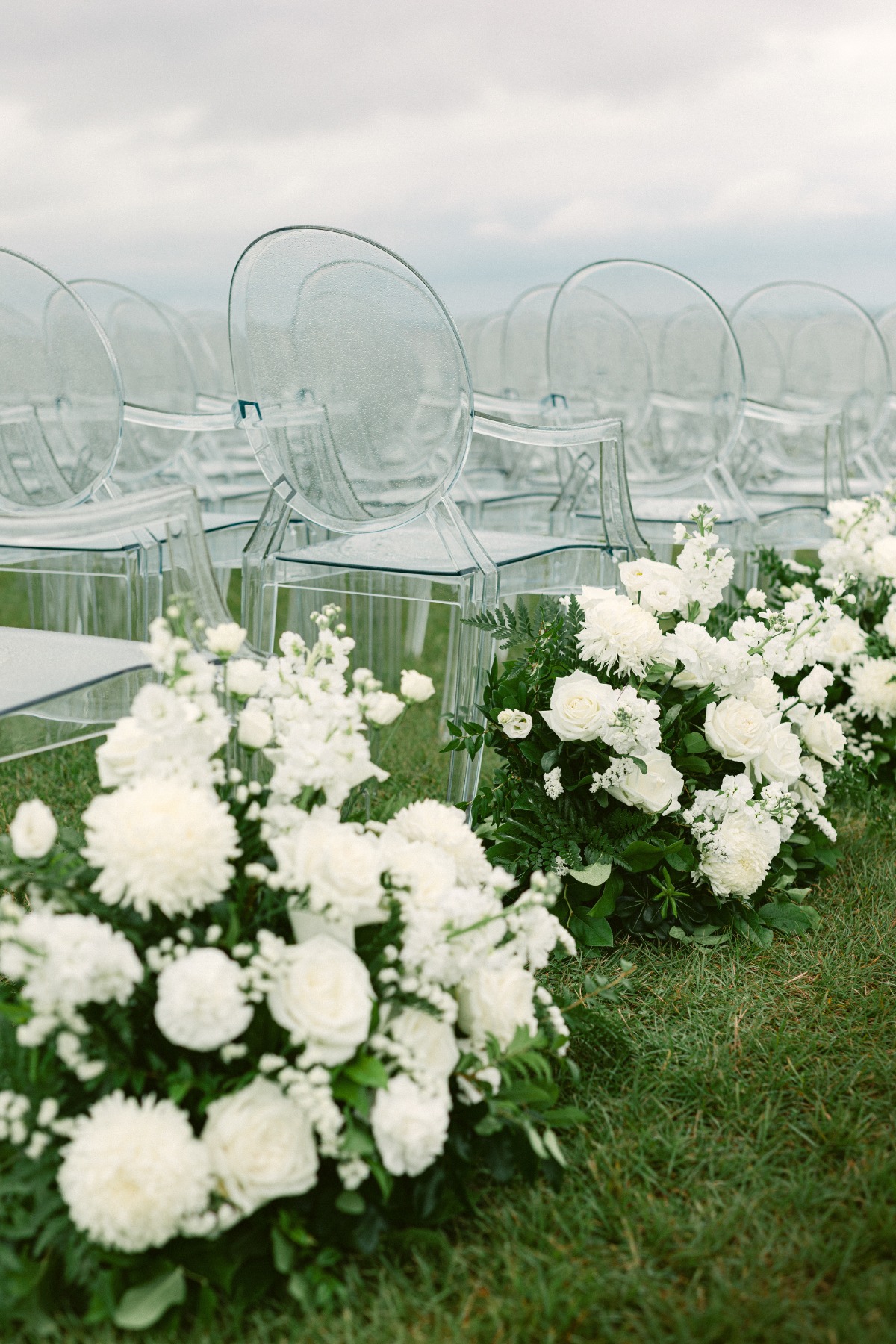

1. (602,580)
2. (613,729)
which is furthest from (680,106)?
(613,729)

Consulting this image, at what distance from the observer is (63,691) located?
1443 millimetres

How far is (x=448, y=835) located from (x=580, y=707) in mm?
432

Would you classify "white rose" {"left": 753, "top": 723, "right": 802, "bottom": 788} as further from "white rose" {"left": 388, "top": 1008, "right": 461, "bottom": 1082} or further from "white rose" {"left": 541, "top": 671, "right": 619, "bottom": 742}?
"white rose" {"left": 388, "top": 1008, "right": 461, "bottom": 1082}

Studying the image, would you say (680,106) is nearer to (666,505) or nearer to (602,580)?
(666,505)

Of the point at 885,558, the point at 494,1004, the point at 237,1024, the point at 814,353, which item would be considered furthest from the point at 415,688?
the point at 814,353

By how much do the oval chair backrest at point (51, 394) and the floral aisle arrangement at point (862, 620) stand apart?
141cm

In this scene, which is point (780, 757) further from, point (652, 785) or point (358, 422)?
point (358, 422)

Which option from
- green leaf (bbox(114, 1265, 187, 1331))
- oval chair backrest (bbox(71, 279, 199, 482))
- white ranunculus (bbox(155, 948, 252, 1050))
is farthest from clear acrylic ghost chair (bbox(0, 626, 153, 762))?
oval chair backrest (bbox(71, 279, 199, 482))

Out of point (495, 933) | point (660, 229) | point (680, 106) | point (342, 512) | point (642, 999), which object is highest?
point (680, 106)

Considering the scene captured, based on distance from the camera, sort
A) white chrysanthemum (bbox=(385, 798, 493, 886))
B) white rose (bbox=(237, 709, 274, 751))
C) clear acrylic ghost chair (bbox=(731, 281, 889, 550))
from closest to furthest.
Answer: white rose (bbox=(237, 709, 274, 751)), white chrysanthemum (bbox=(385, 798, 493, 886)), clear acrylic ghost chair (bbox=(731, 281, 889, 550))

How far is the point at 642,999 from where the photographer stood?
170 centimetres

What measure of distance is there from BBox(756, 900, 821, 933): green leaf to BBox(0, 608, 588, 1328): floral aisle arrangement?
0.73m

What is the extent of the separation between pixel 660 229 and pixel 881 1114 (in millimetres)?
6997

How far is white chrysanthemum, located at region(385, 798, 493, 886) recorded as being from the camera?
136cm
